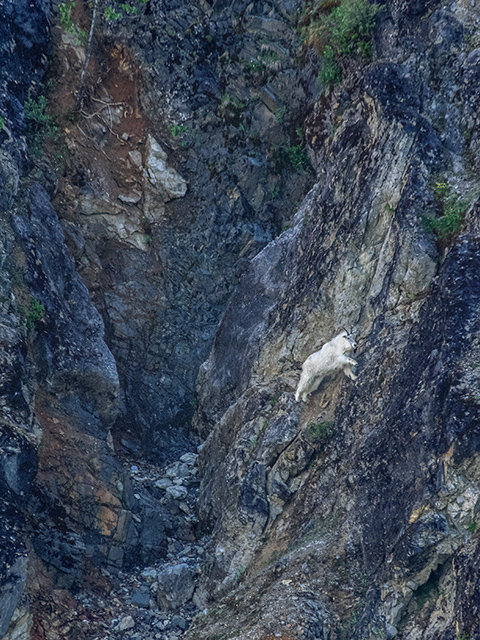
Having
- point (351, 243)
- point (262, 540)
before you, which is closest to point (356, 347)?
point (351, 243)

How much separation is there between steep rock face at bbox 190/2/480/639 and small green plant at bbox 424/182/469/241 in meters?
0.10

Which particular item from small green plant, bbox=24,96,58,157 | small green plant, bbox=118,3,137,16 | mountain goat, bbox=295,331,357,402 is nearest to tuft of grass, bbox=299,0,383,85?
small green plant, bbox=118,3,137,16

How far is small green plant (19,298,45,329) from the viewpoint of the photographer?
10.8 metres

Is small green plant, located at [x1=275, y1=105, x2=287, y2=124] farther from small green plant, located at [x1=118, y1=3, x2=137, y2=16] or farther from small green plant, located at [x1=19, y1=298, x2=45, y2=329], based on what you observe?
small green plant, located at [x1=19, y1=298, x2=45, y2=329]

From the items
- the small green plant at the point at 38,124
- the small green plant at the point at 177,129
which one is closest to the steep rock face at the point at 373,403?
the small green plant at the point at 177,129

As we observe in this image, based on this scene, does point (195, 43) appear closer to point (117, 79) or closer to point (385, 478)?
point (117, 79)

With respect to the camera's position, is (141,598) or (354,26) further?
(354,26)

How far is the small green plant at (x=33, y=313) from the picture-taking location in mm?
10792

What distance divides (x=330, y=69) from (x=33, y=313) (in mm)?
9317

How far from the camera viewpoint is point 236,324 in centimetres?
1445

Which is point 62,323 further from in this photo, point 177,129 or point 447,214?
point 447,214

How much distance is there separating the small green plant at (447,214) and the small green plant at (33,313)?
7.83 m

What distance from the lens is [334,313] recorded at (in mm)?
10750

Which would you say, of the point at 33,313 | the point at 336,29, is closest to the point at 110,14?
the point at 336,29
